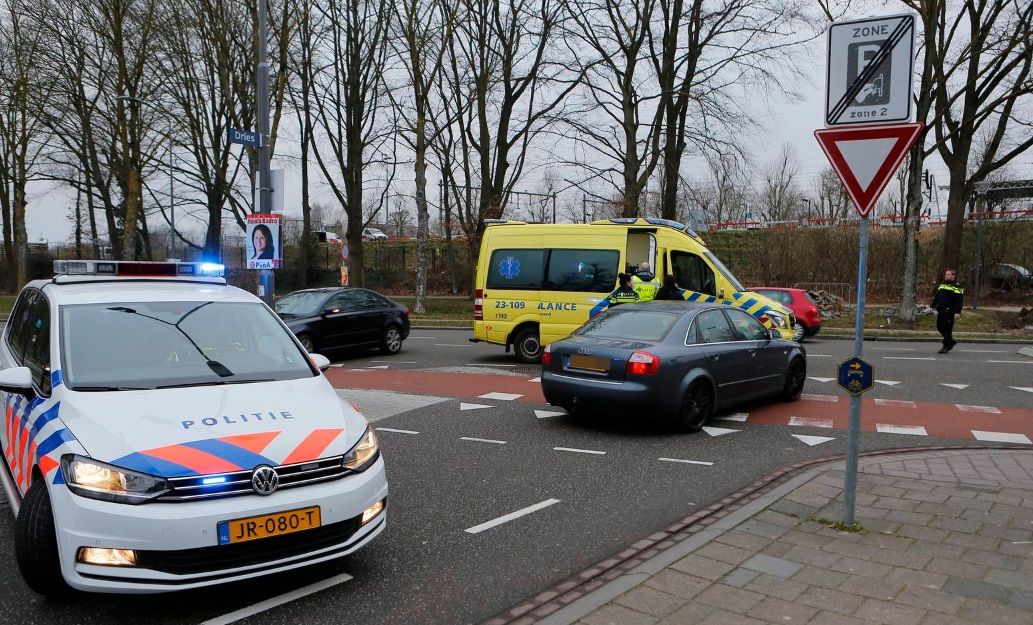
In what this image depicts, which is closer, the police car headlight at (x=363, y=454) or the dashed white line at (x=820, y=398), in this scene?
the police car headlight at (x=363, y=454)

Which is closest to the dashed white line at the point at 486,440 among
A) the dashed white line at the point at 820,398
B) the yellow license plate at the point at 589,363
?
the yellow license plate at the point at 589,363

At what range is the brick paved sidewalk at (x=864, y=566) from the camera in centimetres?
388

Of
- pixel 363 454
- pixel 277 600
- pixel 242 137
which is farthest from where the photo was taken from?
pixel 242 137

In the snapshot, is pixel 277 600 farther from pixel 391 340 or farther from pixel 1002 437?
pixel 391 340

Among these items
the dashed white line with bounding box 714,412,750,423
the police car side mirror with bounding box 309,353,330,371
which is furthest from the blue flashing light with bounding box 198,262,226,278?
the dashed white line with bounding box 714,412,750,423

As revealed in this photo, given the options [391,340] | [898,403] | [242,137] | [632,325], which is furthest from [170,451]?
[391,340]

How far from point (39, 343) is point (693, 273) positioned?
10943 millimetres

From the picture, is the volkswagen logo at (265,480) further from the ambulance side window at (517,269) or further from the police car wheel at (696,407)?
the ambulance side window at (517,269)

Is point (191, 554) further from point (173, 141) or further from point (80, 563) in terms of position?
point (173, 141)

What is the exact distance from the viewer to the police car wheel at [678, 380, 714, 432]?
27.3ft

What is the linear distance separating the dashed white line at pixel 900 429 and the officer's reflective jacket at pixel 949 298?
7812 mm

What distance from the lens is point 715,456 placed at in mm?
7484

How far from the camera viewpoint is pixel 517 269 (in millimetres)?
14688

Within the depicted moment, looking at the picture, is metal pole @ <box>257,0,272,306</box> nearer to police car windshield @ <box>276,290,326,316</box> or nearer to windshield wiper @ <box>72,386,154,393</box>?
police car windshield @ <box>276,290,326,316</box>
